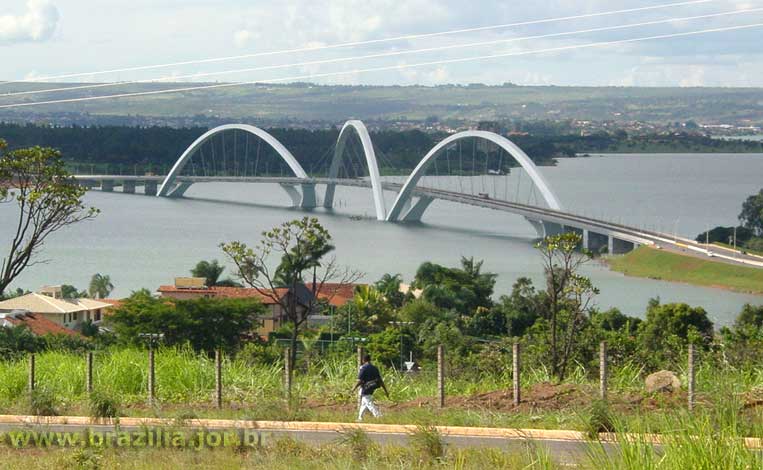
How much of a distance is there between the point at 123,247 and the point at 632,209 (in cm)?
3209

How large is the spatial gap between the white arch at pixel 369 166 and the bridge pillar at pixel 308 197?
846 mm

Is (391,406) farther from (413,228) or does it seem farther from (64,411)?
(413,228)

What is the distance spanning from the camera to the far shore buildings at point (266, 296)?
26844 millimetres

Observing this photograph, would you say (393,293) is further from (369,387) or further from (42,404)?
(369,387)

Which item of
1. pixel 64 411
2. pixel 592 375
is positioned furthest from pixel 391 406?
pixel 592 375

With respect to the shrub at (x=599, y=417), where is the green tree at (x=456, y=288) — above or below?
below

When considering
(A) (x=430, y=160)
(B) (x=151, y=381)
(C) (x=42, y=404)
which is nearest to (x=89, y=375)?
(B) (x=151, y=381)

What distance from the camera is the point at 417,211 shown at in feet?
211

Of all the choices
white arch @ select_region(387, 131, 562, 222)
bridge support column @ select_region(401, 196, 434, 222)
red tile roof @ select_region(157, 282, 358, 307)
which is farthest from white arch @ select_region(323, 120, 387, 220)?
red tile roof @ select_region(157, 282, 358, 307)

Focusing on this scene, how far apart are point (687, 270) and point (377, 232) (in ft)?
57.9

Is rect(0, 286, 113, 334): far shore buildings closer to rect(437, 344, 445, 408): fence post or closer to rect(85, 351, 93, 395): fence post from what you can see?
rect(85, 351, 93, 395): fence post

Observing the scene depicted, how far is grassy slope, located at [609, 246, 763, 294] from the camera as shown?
3950cm

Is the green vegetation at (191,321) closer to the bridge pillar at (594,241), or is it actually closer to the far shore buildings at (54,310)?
the far shore buildings at (54,310)

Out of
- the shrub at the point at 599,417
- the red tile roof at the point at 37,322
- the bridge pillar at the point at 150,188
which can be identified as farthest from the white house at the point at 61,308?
the bridge pillar at the point at 150,188
